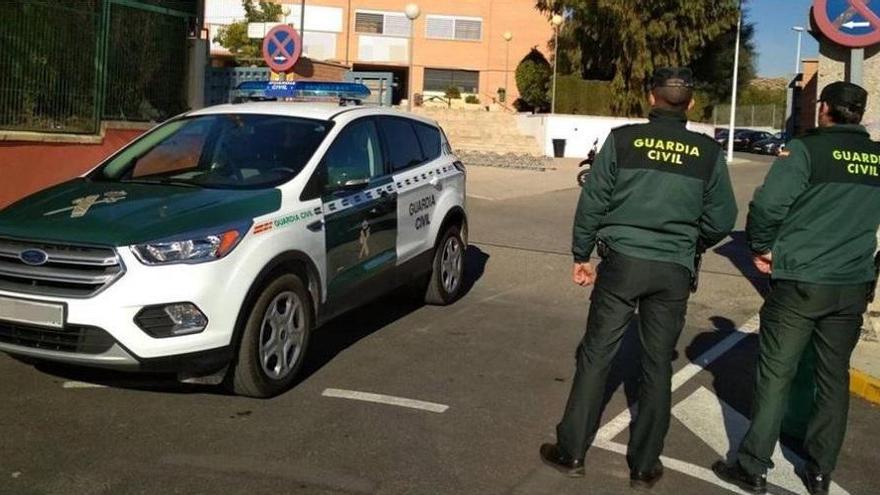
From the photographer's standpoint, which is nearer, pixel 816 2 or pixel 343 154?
pixel 343 154

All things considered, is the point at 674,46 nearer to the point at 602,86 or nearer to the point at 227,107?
the point at 602,86

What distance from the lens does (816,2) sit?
7.36 meters

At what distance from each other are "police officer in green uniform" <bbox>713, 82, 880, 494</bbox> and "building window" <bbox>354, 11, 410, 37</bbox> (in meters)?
48.2

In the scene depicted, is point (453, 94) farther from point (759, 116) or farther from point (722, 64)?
point (759, 116)

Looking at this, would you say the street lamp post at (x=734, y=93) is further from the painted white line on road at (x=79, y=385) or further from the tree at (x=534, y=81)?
the painted white line on road at (x=79, y=385)

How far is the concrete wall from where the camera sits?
7.53 meters

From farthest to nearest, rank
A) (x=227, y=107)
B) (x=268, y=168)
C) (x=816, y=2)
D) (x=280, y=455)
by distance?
1. (x=816, y=2)
2. (x=227, y=107)
3. (x=268, y=168)
4. (x=280, y=455)

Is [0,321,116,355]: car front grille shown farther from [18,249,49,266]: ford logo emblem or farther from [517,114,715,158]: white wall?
[517,114,715,158]: white wall

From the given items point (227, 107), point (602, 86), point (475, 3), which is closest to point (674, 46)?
point (602, 86)

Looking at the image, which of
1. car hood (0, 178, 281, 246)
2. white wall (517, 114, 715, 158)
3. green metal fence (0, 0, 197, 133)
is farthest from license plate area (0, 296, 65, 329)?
white wall (517, 114, 715, 158)

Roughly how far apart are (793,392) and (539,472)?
62.8 inches

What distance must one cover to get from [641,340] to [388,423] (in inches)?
61.0

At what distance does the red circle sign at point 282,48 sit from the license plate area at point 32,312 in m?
9.23

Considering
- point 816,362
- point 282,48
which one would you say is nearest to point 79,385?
point 816,362
